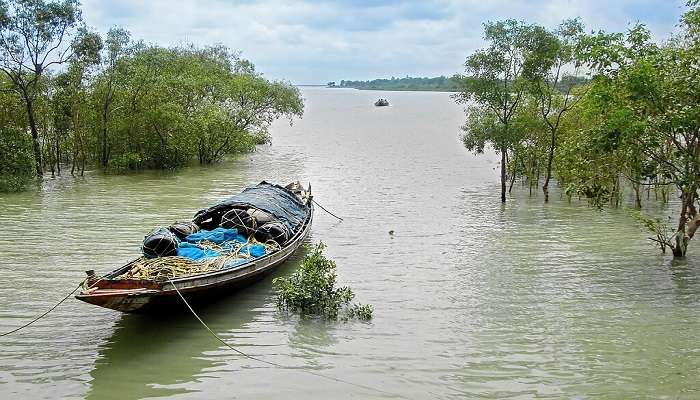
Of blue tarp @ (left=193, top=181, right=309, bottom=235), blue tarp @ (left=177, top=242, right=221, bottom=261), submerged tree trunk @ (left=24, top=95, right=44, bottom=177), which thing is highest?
submerged tree trunk @ (left=24, top=95, right=44, bottom=177)

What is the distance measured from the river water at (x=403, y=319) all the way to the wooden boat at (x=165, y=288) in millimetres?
447

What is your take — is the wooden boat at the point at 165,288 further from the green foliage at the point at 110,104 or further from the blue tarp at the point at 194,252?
the green foliage at the point at 110,104

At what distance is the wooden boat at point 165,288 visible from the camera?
364 inches

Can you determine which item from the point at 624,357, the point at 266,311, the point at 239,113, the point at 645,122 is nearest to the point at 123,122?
the point at 239,113

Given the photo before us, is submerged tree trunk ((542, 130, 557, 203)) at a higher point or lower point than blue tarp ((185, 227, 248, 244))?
higher

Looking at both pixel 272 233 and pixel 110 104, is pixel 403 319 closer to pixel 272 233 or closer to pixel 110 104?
pixel 272 233

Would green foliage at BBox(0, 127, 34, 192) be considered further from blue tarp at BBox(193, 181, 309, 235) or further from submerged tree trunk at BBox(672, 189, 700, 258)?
submerged tree trunk at BBox(672, 189, 700, 258)

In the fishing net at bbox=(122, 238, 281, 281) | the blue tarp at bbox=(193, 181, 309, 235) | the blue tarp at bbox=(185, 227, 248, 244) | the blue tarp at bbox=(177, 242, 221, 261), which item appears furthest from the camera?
the blue tarp at bbox=(193, 181, 309, 235)

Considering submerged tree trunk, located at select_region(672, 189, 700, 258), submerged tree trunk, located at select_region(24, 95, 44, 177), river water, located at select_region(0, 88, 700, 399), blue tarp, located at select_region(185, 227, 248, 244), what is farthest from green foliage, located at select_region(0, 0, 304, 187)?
submerged tree trunk, located at select_region(672, 189, 700, 258)

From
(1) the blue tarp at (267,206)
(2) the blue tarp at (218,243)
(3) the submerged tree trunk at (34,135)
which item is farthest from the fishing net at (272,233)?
(3) the submerged tree trunk at (34,135)

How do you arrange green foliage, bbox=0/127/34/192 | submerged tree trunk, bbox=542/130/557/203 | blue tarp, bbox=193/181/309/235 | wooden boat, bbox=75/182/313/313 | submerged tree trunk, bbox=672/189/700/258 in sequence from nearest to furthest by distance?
wooden boat, bbox=75/182/313/313, submerged tree trunk, bbox=672/189/700/258, blue tarp, bbox=193/181/309/235, submerged tree trunk, bbox=542/130/557/203, green foliage, bbox=0/127/34/192

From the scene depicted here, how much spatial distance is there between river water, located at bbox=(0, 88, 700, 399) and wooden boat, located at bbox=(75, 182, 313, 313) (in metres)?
0.45

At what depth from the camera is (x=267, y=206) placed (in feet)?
52.2

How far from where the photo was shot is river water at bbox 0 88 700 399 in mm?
8789
